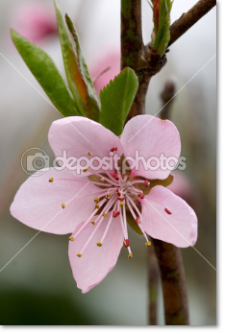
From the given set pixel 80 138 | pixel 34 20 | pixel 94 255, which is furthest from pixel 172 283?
pixel 34 20

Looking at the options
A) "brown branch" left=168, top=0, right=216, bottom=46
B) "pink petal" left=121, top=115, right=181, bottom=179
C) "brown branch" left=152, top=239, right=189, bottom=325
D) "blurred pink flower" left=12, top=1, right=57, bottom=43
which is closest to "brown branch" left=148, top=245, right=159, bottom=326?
"brown branch" left=152, top=239, right=189, bottom=325

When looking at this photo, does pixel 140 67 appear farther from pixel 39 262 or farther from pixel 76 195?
pixel 39 262

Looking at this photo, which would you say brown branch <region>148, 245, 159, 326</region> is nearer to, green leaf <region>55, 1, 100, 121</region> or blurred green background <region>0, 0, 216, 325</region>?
blurred green background <region>0, 0, 216, 325</region>

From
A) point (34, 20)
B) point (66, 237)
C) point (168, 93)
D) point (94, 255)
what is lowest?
point (66, 237)

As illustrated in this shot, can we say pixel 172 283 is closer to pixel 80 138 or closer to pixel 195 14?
pixel 80 138

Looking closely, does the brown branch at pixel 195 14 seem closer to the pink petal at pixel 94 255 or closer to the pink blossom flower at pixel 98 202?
the pink blossom flower at pixel 98 202

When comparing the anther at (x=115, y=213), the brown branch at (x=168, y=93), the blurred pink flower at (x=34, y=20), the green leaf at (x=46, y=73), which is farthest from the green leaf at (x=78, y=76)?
the blurred pink flower at (x=34, y=20)
